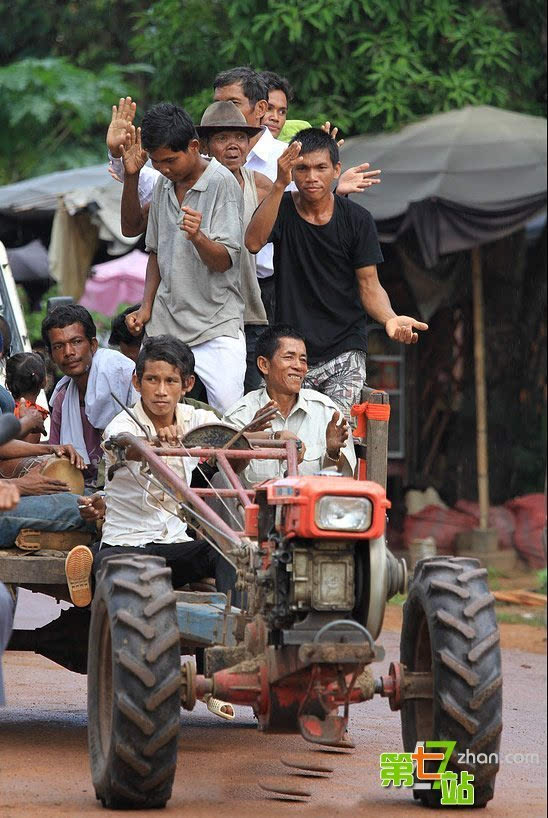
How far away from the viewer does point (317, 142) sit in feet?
26.0

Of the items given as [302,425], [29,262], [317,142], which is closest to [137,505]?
[302,425]

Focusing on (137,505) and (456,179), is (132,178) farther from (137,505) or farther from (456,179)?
(456,179)

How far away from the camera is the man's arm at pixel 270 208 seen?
7.51 meters

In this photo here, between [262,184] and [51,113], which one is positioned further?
[51,113]

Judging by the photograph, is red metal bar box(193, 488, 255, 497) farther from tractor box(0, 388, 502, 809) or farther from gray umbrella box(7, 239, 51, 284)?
gray umbrella box(7, 239, 51, 284)

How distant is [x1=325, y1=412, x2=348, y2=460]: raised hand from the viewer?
699 centimetres

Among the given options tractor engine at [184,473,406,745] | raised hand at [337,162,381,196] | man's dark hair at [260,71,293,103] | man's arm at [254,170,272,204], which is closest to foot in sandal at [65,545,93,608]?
tractor engine at [184,473,406,745]

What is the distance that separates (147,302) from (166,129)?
Answer: 0.92 metres

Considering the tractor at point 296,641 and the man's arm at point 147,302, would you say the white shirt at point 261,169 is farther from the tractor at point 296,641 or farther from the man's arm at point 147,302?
the tractor at point 296,641

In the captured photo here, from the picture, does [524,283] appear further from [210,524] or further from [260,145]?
[210,524]

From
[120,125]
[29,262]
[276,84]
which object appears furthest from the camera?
[29,262]

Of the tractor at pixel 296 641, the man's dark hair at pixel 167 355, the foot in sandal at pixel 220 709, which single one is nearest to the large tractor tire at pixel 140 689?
the tractor at pixel 296 641

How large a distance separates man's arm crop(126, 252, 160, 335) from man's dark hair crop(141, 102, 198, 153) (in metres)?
0.65

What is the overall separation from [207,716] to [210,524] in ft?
9.05
